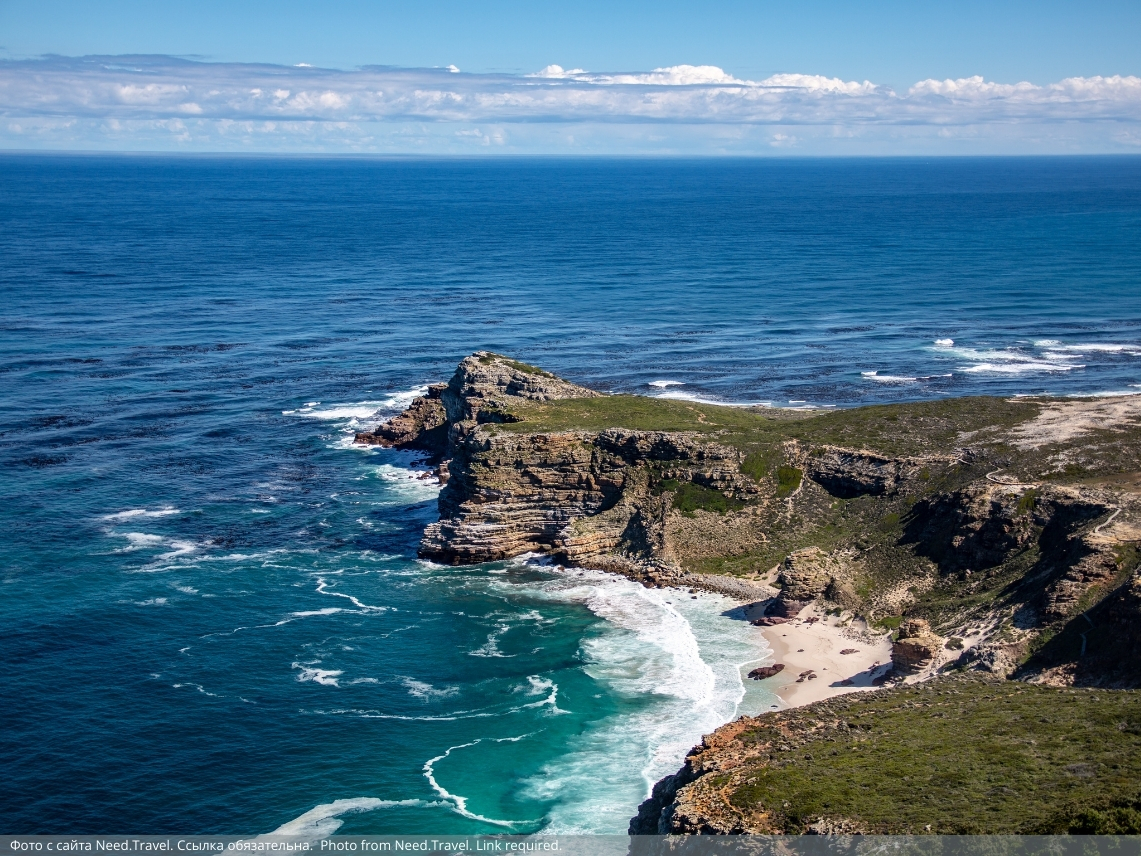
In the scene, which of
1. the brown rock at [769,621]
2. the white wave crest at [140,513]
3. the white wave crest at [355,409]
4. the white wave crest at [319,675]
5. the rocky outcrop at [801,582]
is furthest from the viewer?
the white wave crest at [355,409]

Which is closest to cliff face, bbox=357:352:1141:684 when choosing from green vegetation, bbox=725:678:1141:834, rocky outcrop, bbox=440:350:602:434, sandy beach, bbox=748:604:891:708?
rocky outcrop, bbox=440:350:602:434

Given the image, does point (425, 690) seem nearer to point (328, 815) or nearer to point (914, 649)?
point (328, 815)

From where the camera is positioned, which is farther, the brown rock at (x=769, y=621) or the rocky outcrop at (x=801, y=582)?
the rocky outcrop at (x=801, y=582)

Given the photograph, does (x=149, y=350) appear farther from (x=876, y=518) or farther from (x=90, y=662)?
(x=876, y=518)

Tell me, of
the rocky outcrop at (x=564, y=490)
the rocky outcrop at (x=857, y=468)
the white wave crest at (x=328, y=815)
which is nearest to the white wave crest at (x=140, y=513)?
the rocky outcrop at (x=564, y=490)

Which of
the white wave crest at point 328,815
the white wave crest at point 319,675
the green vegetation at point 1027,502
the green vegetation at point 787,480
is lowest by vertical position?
the white wave crest at point 328,815

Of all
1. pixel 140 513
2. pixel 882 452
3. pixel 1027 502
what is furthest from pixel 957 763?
pixel 140 513

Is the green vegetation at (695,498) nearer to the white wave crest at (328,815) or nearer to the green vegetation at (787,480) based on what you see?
the green vegetation at (787,480)

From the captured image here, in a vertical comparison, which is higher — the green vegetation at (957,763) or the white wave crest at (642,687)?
the green vegetation at (957,763)

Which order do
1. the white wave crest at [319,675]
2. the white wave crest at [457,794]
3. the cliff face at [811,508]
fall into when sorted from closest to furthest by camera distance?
the white wave crest at [457,794] < the white wave crest at [319,675] < the cliff face at [811,508]
